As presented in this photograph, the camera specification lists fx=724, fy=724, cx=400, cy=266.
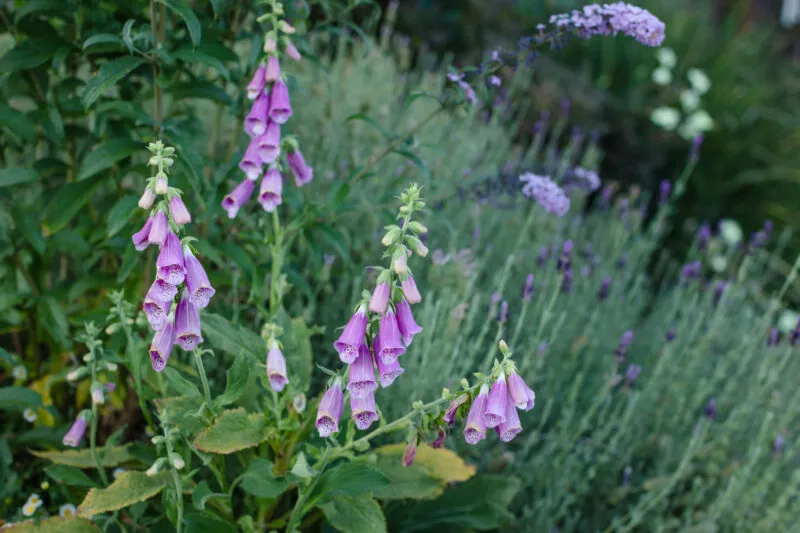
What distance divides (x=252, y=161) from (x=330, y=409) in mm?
698

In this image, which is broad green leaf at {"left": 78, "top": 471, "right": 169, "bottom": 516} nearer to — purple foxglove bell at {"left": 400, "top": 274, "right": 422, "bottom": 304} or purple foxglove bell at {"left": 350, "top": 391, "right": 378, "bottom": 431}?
purple foxglove bell at {"left": 350, "top": 391, "right": 378, "bottom": 431}

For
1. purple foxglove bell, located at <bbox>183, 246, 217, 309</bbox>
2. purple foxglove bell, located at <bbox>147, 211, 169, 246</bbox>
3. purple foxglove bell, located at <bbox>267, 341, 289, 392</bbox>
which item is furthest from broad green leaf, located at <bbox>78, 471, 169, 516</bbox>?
purple foxglove bell, located at <bbox>147, 211, 169, 246</bbox>

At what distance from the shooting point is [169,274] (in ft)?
4.71

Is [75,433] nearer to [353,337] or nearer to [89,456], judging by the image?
[89,456]

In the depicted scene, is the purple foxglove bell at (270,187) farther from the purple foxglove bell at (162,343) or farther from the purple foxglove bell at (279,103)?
the purple foxglove bell at (162,343)

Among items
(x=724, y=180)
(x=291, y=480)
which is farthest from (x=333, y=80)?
(x=724, y=180)

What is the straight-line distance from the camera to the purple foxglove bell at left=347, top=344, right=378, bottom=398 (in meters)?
1.48

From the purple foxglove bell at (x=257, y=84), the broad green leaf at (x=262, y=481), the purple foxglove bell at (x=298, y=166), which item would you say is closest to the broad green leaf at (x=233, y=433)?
the broad green leaf at (x=262, y=481)

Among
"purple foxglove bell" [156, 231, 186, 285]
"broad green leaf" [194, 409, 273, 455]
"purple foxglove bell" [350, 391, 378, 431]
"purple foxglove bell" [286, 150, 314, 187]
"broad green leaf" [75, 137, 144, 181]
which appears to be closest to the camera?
"purple foxglove bell" [156, 231, 186, 285]

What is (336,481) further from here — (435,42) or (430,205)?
(435,42)

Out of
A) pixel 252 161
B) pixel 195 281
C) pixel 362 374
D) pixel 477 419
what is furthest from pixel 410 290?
pixel 252 161

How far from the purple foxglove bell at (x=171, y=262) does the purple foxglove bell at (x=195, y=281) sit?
3 cm

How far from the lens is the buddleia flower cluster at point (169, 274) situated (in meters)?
1.44

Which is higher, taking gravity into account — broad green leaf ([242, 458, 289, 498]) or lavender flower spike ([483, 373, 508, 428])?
lavender flower spike ([483, 373, 508, 428])
